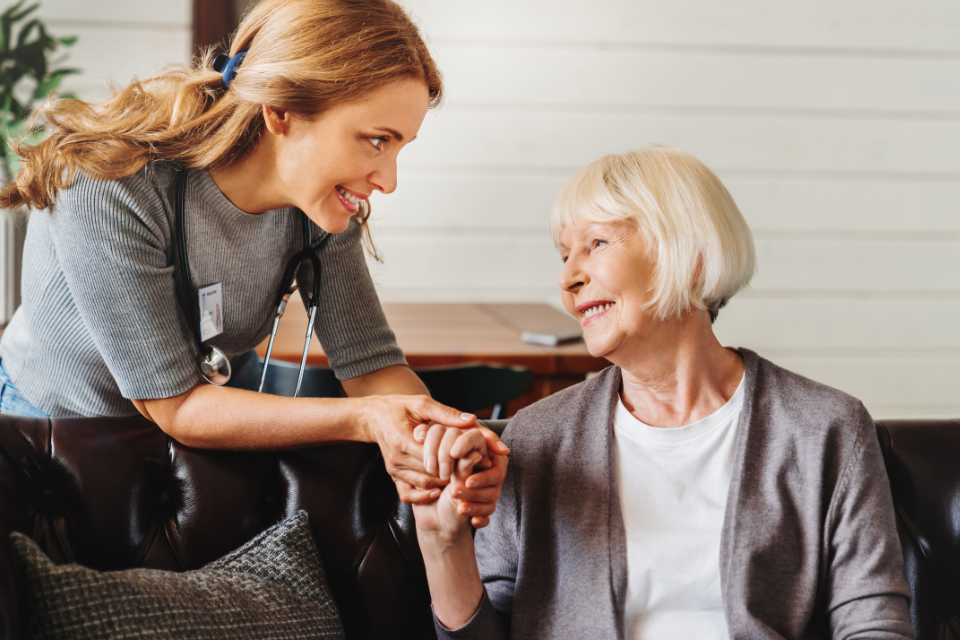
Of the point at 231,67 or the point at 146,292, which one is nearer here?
the point at 146,292

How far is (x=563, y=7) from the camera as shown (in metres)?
3.51

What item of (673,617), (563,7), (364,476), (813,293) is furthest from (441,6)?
(673,617)

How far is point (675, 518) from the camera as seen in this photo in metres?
1.18

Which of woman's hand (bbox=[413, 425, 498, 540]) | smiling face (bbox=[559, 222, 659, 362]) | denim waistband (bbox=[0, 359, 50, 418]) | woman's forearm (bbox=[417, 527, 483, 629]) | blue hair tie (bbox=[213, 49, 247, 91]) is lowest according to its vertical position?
woman's forearm (bbox=[417, 527, 483, 629])

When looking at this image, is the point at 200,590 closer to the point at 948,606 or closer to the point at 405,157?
the point at 948,606

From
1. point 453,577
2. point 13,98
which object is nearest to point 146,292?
point 453,577

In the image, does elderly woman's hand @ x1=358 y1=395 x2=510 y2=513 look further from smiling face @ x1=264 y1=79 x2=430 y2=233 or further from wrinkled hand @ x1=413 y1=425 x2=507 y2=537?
smiling face @ x1=264 y1=79 x2=430 y2=233

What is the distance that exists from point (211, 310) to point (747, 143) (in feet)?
9.90

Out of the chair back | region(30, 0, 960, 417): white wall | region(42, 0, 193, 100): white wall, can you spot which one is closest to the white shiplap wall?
region(30, 0, 960, 417): white wall

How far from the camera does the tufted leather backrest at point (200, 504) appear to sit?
1.16m

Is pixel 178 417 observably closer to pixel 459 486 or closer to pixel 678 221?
pixel 459 486

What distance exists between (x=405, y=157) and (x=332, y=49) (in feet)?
7.87

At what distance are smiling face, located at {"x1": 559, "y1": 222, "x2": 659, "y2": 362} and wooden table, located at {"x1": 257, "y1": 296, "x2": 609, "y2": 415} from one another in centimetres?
101

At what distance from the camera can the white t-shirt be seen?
1.14 m
